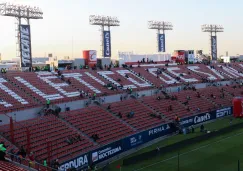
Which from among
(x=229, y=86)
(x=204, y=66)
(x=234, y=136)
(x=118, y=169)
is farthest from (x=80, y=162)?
(x=204, y=66)

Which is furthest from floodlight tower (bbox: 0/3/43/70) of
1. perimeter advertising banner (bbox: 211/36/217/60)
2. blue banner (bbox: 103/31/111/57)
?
perimeter advertising banner (bbox: 211/36/217/60)

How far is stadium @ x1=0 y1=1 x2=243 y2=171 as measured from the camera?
23.8 meters

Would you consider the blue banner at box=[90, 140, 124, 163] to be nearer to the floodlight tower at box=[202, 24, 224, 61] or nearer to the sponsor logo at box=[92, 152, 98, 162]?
the sponsor logo at box=[92, 152, 98, 162]

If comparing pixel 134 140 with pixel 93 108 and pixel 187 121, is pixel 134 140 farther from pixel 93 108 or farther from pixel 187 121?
pixel 187 121

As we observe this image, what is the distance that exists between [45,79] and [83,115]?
816cm

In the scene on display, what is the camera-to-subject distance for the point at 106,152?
25828mm

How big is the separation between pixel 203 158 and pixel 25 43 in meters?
26.8

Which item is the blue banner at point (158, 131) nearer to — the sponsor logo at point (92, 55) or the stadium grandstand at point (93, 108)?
the stadium grandstand at point (93, 108)

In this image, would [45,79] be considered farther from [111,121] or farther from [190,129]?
[190,129]

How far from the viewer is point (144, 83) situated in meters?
45.6

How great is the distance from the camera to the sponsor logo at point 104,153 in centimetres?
2469

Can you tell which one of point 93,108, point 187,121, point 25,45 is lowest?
point 187,121

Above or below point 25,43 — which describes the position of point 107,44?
above

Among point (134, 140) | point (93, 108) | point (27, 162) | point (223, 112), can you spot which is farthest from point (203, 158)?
point (223, 112)
